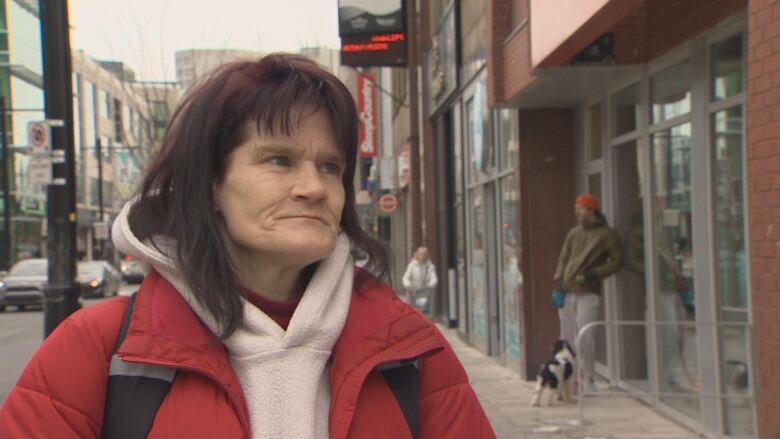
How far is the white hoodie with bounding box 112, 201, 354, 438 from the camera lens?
1.75 meters

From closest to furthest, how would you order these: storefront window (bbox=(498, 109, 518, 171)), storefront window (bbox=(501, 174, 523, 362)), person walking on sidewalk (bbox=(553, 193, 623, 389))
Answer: person walking on sidewalk (bbox=(553, 193, 623, 389)) → storefront window (bbox=(498, 109, 518, 171)) → storefront window (bbox=(501, 174, 523, 362))

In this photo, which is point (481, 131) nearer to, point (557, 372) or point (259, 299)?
point (557, 372)

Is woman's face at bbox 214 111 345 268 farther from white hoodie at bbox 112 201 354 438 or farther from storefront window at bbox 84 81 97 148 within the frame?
storefront window at bbox 84 81 97 148

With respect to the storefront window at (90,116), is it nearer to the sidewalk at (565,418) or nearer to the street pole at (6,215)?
the street pole at (6,215)

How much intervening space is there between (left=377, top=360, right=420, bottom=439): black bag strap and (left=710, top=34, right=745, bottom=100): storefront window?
5486mm

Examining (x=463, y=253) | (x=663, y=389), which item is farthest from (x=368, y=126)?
(x=663, y=389)

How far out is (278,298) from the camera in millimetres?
1937

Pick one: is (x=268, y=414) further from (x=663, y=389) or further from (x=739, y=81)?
(x=663, y=389)

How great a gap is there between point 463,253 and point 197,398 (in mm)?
13653

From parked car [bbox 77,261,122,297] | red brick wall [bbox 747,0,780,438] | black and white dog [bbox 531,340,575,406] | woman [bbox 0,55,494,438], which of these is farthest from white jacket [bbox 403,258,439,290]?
parked car [bbox 77,261,122,297]

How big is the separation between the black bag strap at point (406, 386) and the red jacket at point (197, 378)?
0.06 ft

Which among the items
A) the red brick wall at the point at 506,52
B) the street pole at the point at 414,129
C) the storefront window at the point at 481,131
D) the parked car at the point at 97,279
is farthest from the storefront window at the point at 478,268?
the parked car at the point at 97,279

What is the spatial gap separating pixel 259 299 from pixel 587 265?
7.54 metres

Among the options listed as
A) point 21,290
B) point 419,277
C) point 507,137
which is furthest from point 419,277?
point 21,290
